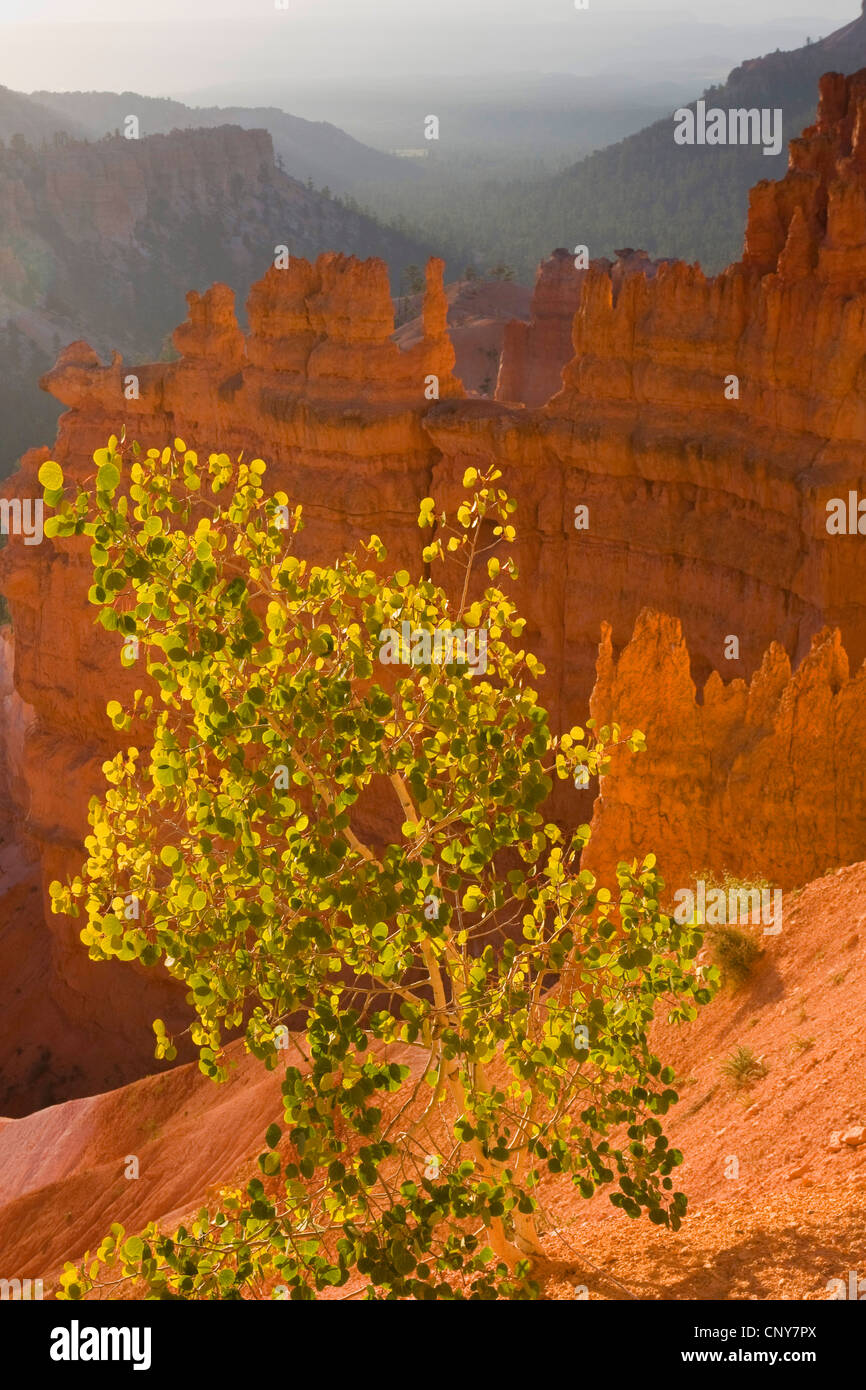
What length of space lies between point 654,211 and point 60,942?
9440 cm

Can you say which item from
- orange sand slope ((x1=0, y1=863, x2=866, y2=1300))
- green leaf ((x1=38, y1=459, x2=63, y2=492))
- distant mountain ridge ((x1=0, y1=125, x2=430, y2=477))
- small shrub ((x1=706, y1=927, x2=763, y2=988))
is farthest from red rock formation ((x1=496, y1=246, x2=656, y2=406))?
distant mountain ridge ((x1=0, y1=125, x2=430, y2=477))

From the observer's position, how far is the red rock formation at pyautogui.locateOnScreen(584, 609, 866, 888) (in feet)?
43.1

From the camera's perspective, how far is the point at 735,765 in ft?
43.8

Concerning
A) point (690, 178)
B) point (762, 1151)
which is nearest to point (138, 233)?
point (690, 178)

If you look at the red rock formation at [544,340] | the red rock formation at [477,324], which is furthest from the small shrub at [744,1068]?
the red rock formation at [477,324]

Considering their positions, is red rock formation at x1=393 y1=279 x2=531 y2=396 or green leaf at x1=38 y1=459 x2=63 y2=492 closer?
green leaf at x1=38 y1=459 x2=63 y2=492

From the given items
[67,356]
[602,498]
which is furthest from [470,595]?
[67,356]

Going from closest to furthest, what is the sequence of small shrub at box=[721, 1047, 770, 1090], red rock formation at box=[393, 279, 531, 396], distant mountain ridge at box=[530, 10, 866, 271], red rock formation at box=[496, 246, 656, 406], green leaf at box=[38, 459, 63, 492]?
1. green leaf at box=[38, 459, 63, 492]
2. small shrub at box=[721, 1047, 770, 1090]
3. red rock formation at box=[496, 246, 656, 406]
4. red rock formation at box=[393, 279, 531, 396]
5. distant mountain ridge at box=[530, 10, 866, 271]

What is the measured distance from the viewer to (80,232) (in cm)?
10869

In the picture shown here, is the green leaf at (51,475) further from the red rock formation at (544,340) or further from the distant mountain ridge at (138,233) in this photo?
the distant mountain ridge at (138,233)

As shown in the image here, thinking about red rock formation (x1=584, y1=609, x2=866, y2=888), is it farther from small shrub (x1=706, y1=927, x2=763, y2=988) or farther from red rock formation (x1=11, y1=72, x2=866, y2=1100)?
small shrub (x1=706, y1=927, x2=763, y2=988)

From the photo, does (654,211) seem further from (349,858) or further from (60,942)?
(349,858)

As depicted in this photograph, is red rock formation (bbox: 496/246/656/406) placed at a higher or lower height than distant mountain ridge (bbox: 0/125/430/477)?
lower

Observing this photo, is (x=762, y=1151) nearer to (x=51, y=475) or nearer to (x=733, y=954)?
(x=733, y=954)
